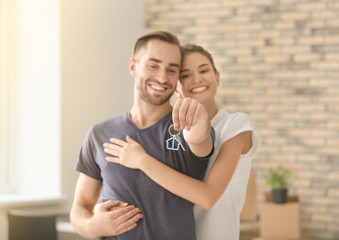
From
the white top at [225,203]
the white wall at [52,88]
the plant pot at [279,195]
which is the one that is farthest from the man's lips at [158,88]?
the plant pot at [279,195]

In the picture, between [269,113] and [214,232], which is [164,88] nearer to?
[214,232]

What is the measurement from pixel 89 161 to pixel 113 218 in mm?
244

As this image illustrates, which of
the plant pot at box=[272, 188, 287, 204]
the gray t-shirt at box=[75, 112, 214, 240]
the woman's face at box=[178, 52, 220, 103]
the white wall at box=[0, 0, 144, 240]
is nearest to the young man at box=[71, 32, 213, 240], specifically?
the gray t-shirt at box=[75, 112, 214, 240]

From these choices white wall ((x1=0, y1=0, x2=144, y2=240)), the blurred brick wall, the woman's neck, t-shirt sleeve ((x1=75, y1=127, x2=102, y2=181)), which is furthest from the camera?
the blurred brick wall

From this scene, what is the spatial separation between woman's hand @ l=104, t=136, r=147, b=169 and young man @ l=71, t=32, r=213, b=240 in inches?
1.1

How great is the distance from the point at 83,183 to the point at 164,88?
18.5 inches

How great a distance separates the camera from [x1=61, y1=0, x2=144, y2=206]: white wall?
13.3ft

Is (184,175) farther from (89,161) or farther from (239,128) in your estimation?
(89,161)

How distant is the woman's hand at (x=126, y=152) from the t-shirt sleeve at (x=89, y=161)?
10 centimetres

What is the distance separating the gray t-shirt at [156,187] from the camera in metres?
1.60

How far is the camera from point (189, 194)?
1.56 metres

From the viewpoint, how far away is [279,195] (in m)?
4.26

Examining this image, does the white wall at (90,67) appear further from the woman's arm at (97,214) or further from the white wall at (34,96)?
the woman's arm at (97,214)

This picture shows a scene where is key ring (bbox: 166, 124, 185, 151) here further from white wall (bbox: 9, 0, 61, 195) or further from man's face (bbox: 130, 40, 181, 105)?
white wall (bbox: 9, 0, 61, 195)
